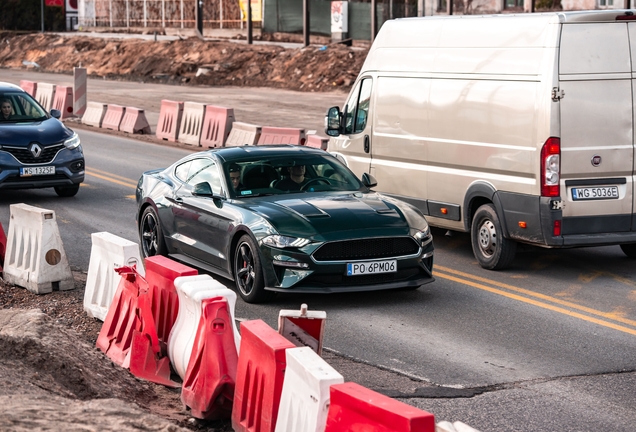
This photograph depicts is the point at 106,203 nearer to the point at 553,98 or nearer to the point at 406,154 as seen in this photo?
the point at 406,154

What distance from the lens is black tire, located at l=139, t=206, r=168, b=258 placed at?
11836mm

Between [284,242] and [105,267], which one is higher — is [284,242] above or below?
above

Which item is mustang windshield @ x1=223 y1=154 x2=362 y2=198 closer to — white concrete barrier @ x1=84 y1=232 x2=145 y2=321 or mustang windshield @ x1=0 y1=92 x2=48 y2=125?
white concrete barrier @ x1=84 y1=232 x2=145 y2=321

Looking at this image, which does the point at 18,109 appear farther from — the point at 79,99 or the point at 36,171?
the point at 79,99

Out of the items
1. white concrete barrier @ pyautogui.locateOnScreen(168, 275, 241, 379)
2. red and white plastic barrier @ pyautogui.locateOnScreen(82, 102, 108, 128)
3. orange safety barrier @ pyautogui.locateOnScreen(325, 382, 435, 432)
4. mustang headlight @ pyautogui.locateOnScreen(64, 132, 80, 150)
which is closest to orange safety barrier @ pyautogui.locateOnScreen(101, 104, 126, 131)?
red and white plastic barrier @ pyautogui.locateOnScreen(82, 102, 108, 128)

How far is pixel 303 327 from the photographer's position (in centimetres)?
712

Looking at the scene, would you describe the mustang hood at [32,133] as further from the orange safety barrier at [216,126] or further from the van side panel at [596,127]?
the van side panel at [596,127]

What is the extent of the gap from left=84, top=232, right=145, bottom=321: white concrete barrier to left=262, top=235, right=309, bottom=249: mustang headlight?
1242 millimetres

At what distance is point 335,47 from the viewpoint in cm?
4759

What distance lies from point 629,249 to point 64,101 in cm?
2330

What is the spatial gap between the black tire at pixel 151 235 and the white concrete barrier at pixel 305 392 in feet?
20.2

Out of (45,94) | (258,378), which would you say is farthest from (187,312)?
(45,94)

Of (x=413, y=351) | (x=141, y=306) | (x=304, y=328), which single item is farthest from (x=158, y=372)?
(x=413, y=351)

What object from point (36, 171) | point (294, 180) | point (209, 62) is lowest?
point (36, 171)
